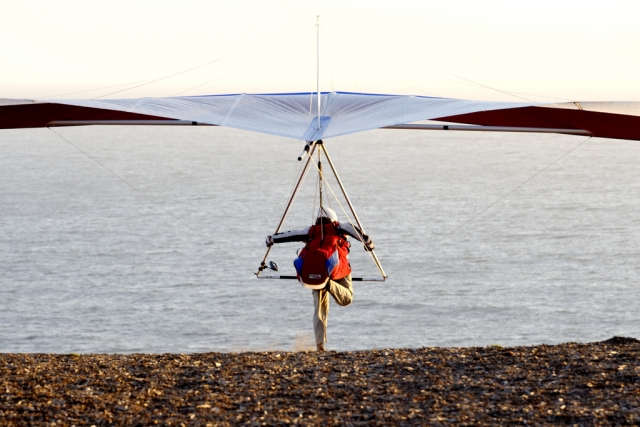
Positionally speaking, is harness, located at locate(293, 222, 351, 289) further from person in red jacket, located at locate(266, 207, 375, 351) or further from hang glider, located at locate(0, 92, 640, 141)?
hang glider, located at locate(0, 92, 640, 141)

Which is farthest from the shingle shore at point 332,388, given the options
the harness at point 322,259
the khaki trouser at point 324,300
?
the khaki trouser at point 324,300

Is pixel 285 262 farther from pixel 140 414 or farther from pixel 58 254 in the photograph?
pixel 140 414

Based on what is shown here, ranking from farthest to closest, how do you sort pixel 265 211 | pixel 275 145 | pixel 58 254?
1. pixel 275 145
2. pixel 265 211
3. pixel 58 254

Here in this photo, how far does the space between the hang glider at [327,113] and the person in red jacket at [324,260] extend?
1148mm

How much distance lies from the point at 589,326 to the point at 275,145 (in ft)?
285

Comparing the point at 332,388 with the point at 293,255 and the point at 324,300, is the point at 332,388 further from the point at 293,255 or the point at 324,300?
the point at 293,255

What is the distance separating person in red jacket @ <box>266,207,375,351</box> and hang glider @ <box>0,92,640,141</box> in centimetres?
115

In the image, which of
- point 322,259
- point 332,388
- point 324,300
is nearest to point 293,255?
point 324,300

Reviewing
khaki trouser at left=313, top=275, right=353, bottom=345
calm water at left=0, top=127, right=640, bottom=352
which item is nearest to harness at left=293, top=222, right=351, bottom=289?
khaki trouser at left=313, top=275, right=353, bottom=345

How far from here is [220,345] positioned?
33.9m

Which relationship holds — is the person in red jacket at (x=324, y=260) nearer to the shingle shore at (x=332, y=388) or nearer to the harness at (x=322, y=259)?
the harness at (x=322, y=259)

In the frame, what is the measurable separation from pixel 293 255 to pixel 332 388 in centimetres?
4179

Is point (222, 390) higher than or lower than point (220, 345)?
higher

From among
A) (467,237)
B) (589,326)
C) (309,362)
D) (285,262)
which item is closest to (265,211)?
(467,237)
